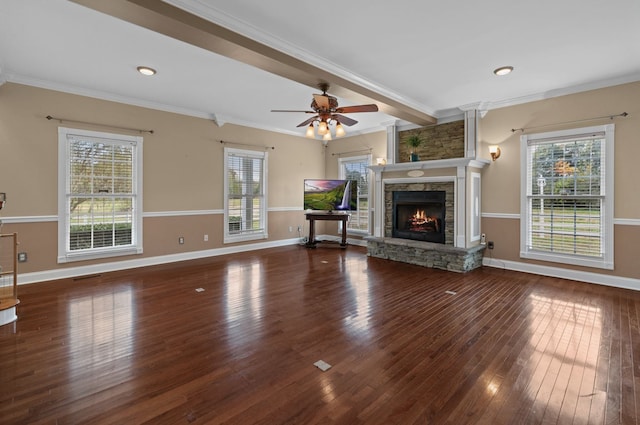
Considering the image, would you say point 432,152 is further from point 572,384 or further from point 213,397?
point 213,397

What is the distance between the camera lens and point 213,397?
1.93 m

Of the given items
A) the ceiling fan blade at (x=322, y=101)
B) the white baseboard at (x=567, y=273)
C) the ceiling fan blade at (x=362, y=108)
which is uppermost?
the ceiling fan blade at (x=322, y=101)

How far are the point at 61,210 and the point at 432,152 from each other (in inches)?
253

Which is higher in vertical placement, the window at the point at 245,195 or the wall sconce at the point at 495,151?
the wall sconce at the point at 495,151

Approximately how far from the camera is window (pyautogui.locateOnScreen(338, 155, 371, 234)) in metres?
7.47

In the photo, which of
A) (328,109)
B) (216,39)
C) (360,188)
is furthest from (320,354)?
(360,188)

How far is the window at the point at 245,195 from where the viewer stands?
6.56m

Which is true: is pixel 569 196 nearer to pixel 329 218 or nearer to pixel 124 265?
pixel 329 218

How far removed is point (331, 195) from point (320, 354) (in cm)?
499

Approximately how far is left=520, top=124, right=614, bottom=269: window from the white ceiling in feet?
2.62

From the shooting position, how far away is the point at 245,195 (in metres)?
6.88

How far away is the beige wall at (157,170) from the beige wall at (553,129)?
427 cm

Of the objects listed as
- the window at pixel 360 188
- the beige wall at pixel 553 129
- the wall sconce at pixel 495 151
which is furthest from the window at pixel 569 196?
the window at pixel 360 188

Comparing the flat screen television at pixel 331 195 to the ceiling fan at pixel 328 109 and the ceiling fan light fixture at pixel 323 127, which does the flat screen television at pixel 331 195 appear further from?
the ceiling fan light fixture at pixel 323 127
